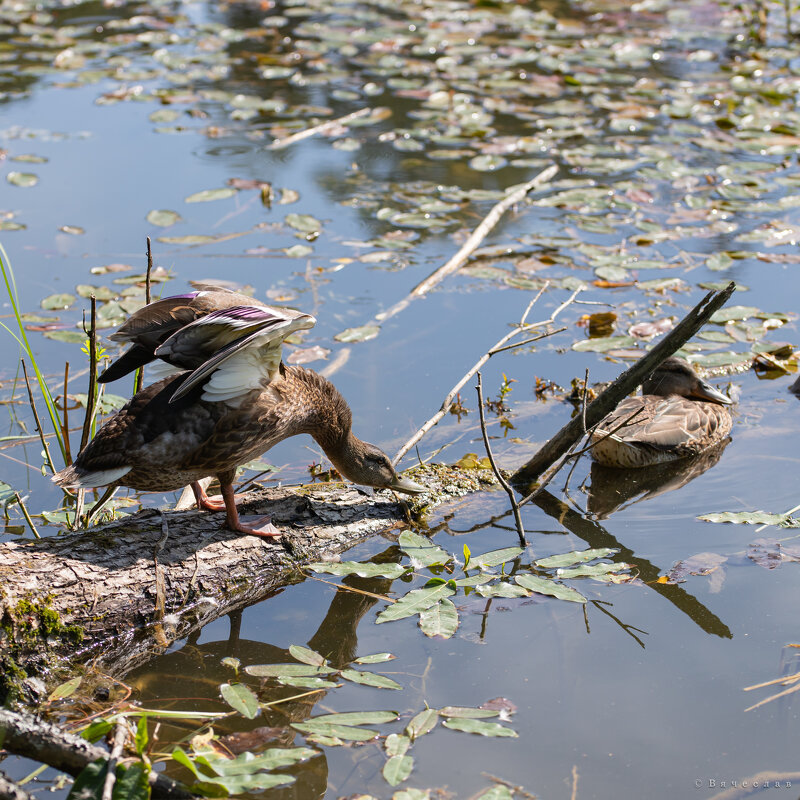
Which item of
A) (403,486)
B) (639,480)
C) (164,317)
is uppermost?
(164,317)

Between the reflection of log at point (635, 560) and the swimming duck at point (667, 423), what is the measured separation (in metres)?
0.38

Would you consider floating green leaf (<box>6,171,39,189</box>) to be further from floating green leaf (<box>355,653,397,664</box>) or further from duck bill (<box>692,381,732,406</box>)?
floating green leaf (<box>355,653,397,664</box>)

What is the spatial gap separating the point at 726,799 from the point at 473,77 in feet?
26.4

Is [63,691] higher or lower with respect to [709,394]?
higher

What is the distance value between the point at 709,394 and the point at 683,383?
15 centimetres

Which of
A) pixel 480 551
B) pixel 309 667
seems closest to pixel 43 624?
pixel 309 667

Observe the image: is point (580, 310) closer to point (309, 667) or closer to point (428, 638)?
point (428, 638)

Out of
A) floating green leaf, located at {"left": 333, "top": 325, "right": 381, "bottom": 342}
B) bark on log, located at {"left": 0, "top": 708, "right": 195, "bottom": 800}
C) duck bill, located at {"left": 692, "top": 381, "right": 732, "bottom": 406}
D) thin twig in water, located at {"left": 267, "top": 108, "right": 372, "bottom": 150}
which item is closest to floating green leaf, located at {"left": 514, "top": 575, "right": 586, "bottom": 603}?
bark on log, located at {"left": 0, "top": 708, "right": 195, "bottom": 800}

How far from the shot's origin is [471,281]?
19.4ft

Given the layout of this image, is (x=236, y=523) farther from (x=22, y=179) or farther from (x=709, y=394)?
(x=22, y=179)

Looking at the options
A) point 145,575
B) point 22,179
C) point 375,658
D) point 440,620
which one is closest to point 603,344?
point 440,620

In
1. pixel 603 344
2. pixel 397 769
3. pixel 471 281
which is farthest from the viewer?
pixel 471 281

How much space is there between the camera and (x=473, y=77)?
9242 mm

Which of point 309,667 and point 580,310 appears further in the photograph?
point 580,310
